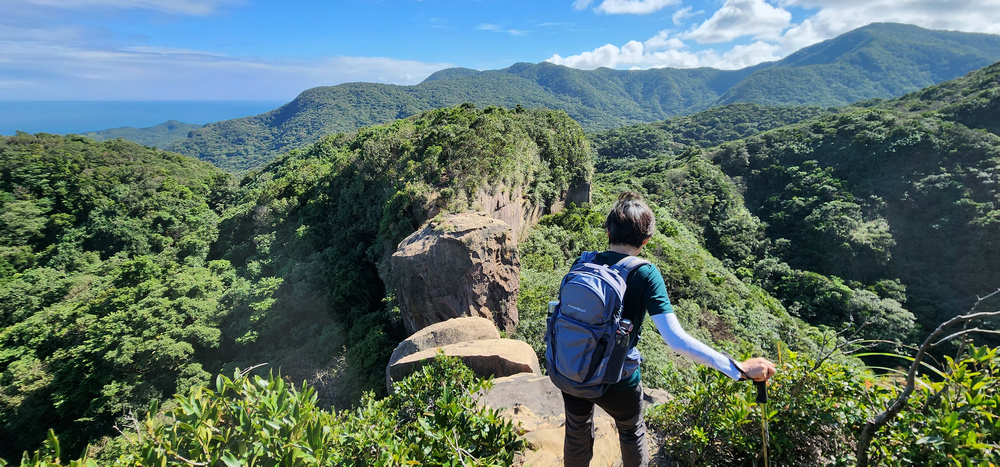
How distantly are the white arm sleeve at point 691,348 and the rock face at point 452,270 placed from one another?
7.71 m

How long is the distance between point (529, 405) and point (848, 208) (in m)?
38.3

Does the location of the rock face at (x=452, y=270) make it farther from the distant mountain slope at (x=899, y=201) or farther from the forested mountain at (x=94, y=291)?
the distant mountain slope at (x=899, y=201)

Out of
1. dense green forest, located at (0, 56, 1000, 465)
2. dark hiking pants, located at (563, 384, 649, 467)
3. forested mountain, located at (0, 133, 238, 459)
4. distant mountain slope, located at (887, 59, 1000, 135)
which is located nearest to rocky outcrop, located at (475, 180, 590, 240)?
dense green forest, located at (0, 56, 1000, 465)

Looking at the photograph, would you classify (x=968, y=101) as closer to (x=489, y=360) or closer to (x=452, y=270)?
(x=452, y=270)

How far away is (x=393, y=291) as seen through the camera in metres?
12.2

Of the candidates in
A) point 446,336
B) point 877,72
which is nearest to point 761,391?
point 446,336

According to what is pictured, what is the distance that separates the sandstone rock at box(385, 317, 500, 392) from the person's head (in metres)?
5.87

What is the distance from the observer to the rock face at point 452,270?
9727 millimetres

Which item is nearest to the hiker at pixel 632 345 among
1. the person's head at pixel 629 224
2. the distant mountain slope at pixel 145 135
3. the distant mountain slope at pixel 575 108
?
the person's head at pixel 629 224

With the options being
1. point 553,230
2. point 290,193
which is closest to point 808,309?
point 553,230

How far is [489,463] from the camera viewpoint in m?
2.47

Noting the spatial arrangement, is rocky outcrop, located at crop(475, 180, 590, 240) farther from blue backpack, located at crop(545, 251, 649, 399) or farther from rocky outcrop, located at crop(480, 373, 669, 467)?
blue backpack, located at crop(545, 251, 649, 399)

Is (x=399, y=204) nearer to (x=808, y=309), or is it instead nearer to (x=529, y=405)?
(x=529, y=405)

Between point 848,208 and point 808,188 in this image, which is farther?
point 808,188
